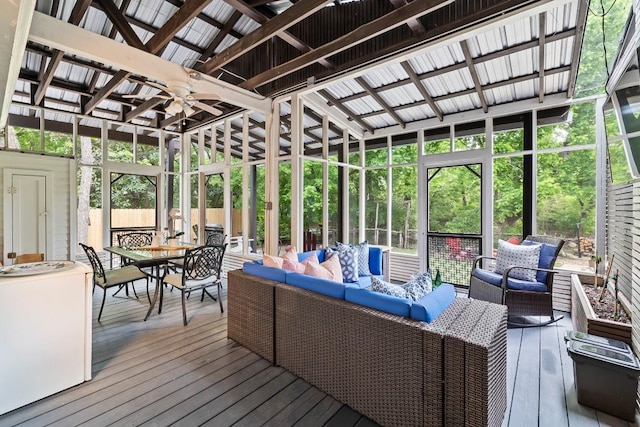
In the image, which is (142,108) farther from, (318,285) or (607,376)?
(607,376)

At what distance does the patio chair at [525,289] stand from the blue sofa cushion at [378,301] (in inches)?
87.2

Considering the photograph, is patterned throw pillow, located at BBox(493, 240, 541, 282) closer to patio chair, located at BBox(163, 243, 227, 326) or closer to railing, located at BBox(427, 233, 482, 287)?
railing, located at BBox(427, 233, 482, 287)

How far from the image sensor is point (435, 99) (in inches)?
190

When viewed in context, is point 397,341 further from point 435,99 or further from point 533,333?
point 435,99

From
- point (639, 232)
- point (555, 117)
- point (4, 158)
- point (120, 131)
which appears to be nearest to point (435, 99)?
point (555, 117)

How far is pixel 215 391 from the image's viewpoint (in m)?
2.27

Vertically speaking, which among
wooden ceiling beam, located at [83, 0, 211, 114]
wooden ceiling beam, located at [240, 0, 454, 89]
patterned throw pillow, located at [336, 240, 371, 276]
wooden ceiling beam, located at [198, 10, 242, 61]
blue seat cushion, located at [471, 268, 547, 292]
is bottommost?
blue seat cushion, located at [471, 268, 547, 292]

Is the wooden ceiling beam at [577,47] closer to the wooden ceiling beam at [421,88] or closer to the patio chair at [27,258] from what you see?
the wooden ceiling beam at [421,88]

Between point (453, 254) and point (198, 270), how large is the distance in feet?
14.0

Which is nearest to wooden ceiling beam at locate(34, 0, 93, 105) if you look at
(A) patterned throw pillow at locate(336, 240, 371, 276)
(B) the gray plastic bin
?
(A) patterned throw pillow at locate(336, 240, 371, 276)

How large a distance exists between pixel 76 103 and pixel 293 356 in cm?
652

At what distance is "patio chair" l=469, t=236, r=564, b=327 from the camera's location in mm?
3434

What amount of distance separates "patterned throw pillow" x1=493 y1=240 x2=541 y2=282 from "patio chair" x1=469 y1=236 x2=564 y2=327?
0.14 feet

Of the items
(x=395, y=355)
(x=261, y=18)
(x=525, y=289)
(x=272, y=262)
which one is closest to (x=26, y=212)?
(x=272, y=262)
